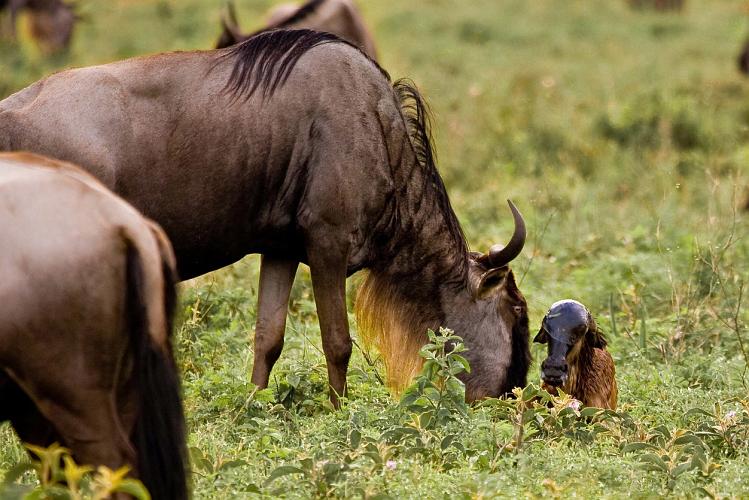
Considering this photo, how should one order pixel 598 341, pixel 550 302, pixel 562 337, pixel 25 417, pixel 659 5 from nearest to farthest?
pixel 25 417 < pixel 562 337 < pixel 598 341 < pixel 550 302 < pixel 659 5

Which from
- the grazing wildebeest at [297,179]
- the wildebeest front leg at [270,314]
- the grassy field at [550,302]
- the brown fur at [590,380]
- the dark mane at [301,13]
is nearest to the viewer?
the grassy field at [550,302]

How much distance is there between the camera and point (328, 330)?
5.40 metres

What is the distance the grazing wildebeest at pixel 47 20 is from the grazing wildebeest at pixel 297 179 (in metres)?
11.9

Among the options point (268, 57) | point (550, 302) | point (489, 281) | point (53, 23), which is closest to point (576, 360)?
point (489, 281)

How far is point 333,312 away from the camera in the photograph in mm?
5379

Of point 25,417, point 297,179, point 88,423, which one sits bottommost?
point 25,417

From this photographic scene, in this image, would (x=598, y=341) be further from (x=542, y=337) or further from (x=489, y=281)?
(x=489, y=281)

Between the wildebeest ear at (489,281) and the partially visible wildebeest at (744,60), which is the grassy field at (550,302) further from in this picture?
the wildebeest ear at (489,281)

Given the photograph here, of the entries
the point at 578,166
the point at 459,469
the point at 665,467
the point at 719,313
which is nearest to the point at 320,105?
the point at 459,469

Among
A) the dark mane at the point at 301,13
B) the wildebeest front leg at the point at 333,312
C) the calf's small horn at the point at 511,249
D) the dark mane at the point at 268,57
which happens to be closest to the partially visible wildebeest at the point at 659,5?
the dark mane at the point at 301,13

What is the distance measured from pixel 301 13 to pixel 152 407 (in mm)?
8372

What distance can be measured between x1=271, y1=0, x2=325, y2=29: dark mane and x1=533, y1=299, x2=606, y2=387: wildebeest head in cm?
635

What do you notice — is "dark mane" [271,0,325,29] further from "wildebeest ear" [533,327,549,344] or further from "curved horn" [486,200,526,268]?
"wildebeest ear" [533,327,549,344]

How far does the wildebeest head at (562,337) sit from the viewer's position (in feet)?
16.9
